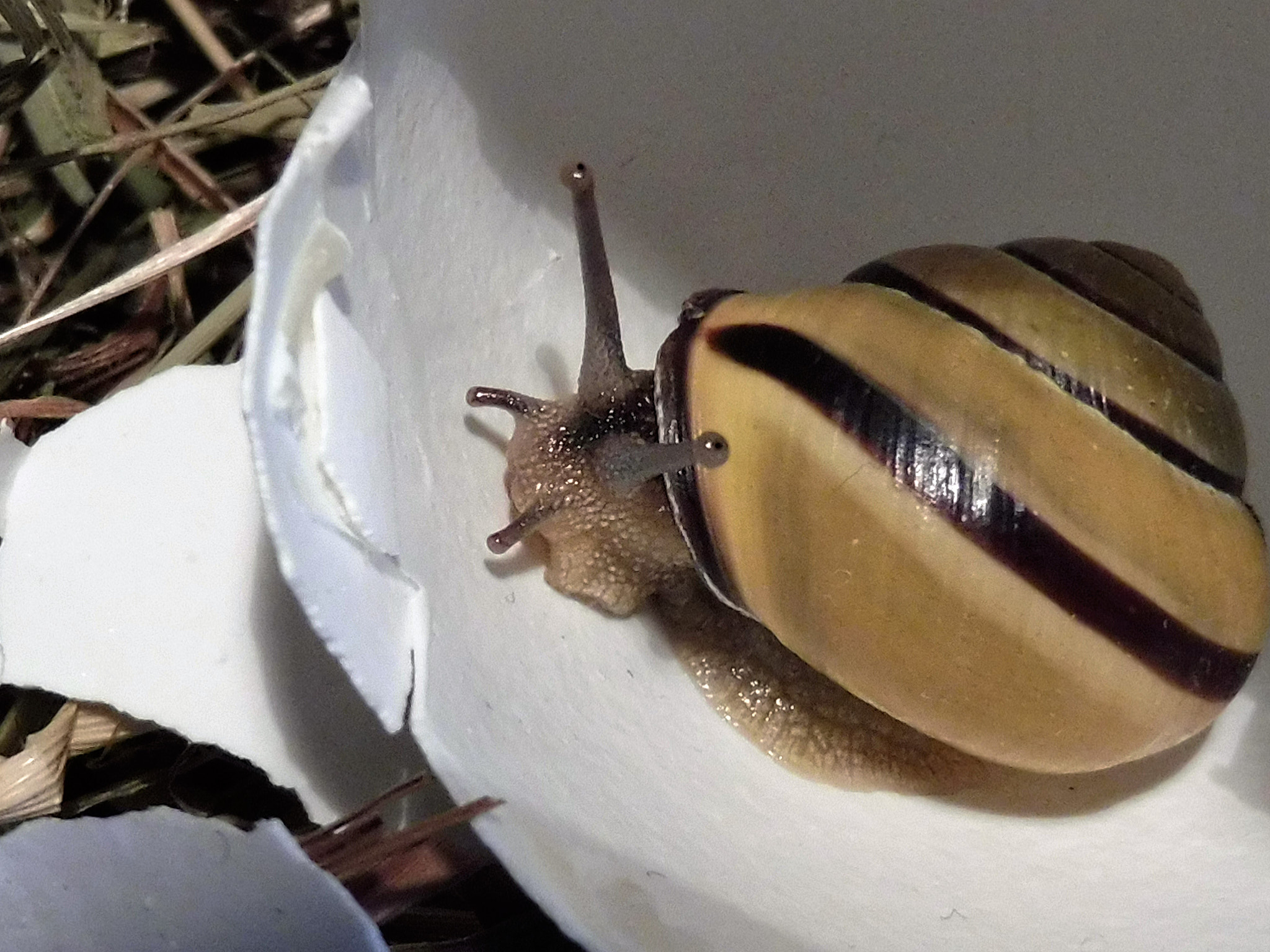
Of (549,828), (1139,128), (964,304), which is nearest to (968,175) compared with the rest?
(1139,128)

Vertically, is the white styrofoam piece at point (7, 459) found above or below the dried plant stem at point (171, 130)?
below

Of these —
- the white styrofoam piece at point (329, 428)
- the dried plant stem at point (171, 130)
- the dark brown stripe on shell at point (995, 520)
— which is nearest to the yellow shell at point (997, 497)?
the dark brown stripe on shell at point (995, 520)

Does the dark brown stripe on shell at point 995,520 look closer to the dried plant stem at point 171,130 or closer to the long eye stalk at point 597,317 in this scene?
the long eye stalk at point 597,317

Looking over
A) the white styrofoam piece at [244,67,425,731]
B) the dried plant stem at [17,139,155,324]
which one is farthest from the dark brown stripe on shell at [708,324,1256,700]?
the dried plant stem at [17,139,155,324]

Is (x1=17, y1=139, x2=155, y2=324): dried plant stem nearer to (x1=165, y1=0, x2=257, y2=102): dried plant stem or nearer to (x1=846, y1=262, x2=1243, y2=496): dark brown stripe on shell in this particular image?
(x1=165, y1=0, x2=257, y2=102): dried plant stem

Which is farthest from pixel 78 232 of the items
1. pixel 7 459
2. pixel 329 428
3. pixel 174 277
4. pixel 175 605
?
pixel 329 428
